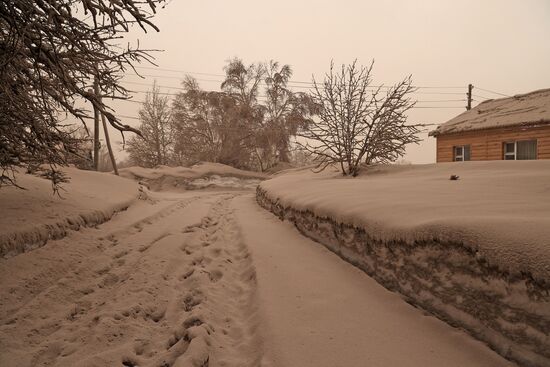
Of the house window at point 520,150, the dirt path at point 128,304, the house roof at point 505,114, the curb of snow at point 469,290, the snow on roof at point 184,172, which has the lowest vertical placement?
the dirt path at point 128,304

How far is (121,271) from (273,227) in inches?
112

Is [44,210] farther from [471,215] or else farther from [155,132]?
[155,132]

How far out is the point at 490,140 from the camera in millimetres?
14398

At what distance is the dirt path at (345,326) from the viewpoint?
1846 mm

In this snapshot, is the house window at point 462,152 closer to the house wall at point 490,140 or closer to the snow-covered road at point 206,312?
the house wall at point 490,140

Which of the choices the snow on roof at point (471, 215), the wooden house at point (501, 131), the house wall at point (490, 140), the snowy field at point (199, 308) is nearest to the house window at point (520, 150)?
the wooden house at point (501, 131)

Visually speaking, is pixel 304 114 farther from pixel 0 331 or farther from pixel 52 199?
pixel 0 331

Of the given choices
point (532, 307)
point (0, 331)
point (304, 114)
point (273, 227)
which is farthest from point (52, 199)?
point (304, 114)

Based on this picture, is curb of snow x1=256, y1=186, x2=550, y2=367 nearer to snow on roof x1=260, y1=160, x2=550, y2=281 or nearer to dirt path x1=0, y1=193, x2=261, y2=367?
snow on roof x1=260, y1=160, x2=550, y2=281

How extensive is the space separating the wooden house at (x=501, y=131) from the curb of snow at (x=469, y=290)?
45.3 ft

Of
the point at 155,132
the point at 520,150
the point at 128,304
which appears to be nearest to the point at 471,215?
the point at 128,304

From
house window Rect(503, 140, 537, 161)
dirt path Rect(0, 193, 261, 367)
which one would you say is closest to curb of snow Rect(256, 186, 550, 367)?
dirt path Rect(0, 193, 261, 367)

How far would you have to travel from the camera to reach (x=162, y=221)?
6.13 meters

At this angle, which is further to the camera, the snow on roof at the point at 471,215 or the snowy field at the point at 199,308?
the snowy field at the point at 199,308
